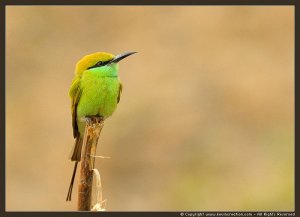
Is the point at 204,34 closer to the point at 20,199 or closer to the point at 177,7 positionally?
the point at 177,7

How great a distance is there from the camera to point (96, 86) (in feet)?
12.5

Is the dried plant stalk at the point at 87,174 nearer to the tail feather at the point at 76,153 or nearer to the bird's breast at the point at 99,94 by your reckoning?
the tail feather at the point at 76,153

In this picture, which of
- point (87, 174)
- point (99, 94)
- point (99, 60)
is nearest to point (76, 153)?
point (99, 94)

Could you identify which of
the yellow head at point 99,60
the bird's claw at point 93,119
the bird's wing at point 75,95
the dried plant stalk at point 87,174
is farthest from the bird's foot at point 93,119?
the dried plant stalk at point 87,174

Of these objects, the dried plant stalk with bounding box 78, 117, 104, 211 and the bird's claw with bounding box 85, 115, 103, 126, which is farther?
the bird's claw with bounding box 85, 115, 103, 126

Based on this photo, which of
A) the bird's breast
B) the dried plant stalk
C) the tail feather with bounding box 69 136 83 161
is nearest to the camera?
the dried plant stalk

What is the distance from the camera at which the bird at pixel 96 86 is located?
3.76 metres

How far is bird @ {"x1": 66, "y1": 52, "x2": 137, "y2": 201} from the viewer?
3.76 metres

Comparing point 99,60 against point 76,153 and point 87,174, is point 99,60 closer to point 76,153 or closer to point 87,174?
point 76,153

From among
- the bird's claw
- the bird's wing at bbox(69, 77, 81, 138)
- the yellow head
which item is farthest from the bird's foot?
the yellow head

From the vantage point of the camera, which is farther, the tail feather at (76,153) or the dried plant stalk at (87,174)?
the tail feather at (76,153)

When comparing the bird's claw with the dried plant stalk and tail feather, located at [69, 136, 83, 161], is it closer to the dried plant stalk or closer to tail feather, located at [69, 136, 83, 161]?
tail feather, located at [69, 136, 83, 161]

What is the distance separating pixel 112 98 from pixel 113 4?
553 centimetres

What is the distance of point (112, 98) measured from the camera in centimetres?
383
